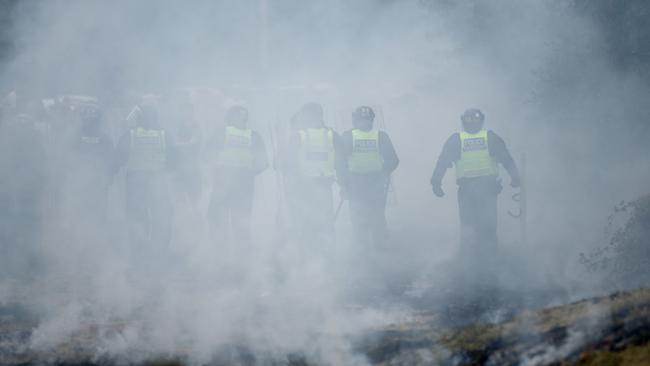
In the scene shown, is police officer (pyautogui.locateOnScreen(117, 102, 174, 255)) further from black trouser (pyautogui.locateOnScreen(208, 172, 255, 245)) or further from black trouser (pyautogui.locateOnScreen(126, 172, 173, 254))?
black trouser (pyautogui.locateOnScreen(208, 172, 255, 245))

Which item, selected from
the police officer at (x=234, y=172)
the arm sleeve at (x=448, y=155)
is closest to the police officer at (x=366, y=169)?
the arm sleeve at (x=448, y=155)

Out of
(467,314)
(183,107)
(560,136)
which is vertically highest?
(183,107)

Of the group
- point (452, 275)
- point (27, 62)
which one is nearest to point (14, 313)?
point (452, 275)

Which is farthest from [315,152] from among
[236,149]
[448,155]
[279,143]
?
[448,155]

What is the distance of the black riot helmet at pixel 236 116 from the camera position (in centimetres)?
733

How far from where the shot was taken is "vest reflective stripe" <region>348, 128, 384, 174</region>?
283 inches

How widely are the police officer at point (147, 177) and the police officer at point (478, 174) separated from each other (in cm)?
334

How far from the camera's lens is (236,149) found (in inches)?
289

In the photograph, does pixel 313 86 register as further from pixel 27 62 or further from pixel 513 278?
pixel 513 278

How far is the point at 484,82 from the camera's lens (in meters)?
11.2

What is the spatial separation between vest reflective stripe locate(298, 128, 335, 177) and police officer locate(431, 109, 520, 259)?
52.5 inches

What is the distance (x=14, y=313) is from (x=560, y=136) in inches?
289

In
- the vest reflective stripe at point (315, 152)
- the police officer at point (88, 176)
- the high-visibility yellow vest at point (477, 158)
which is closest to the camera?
the high-visibility yellow vest at point (477, 158)

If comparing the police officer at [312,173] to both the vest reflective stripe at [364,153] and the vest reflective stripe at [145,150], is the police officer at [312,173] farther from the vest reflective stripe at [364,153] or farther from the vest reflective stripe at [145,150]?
the vest reflective stripe at [145,150]
